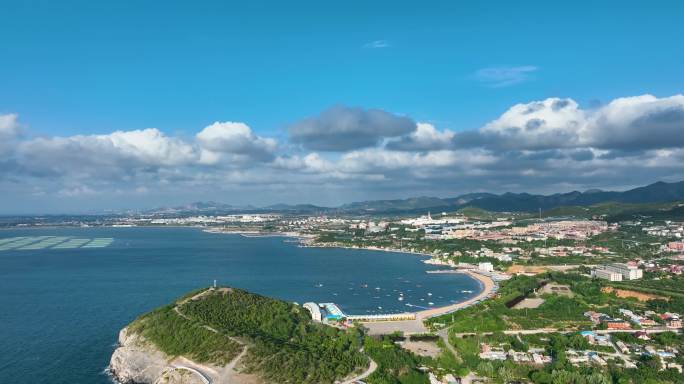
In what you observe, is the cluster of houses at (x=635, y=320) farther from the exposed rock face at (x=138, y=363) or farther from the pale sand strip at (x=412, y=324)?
the exposed rock face at (x=138, y=363)

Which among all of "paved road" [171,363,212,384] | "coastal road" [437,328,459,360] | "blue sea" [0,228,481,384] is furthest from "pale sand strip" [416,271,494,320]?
"paved road" [171,363,212,384]

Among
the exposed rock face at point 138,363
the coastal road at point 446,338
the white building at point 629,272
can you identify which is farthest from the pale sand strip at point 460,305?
the exposed rock face at point 138,363

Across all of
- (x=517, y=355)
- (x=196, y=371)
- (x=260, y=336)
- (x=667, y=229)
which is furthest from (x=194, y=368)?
(x=667, y=229)

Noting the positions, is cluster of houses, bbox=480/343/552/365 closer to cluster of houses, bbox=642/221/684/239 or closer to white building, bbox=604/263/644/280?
white building, bbox=604/263/644/280

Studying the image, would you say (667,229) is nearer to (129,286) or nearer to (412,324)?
(412,324)

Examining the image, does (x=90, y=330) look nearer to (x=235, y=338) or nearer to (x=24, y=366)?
(x=24, y=366)

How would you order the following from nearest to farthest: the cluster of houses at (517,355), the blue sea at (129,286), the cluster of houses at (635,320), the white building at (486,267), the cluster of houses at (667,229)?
the cluster of houses at (517,355), the blue sea at (129,286), the cluster of houses at (635,320), the white building at (486,267), the cluster of houses at (667,229)
